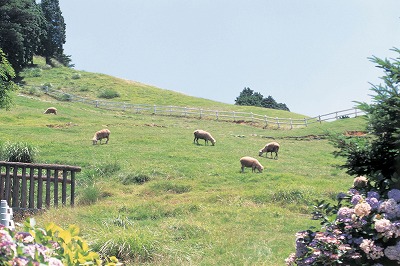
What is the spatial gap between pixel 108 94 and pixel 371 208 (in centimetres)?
7057

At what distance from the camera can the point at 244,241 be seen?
1105cm

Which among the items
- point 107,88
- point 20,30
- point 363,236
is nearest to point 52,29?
point 107,88

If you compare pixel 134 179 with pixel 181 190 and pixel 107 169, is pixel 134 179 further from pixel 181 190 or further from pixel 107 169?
pixel 181 190

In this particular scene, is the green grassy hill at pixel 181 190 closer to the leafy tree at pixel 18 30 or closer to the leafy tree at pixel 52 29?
the leafy tree at pixel 18 30

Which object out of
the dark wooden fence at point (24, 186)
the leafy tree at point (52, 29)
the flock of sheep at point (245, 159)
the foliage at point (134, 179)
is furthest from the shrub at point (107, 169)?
the leafy tree at point (52, 29)

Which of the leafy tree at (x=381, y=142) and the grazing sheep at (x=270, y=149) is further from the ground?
the leafy tree at (x=381, y=142)

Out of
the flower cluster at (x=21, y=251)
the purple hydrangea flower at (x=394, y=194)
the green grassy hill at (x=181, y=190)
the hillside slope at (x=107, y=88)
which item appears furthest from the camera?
the hillside slope at (x=107, y=88)

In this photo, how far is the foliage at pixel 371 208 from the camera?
6.31 metres

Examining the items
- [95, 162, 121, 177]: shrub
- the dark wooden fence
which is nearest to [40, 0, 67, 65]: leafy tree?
[95, 162, 121, 177]: shrub

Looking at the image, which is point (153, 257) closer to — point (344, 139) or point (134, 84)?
point (344, 139)

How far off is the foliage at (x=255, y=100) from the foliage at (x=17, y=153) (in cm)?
7760

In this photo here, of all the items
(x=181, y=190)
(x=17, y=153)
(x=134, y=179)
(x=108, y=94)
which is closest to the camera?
(x=181, y=190)

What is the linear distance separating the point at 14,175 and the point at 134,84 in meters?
74.8

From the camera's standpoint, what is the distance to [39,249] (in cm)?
406
